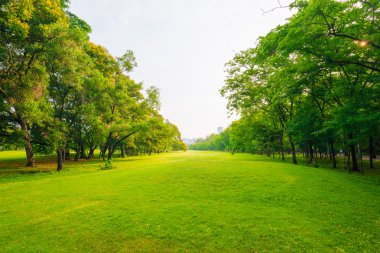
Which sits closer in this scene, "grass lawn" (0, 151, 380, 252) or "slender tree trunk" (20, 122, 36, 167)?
"grass lawn" (0, 151, 380, 252)

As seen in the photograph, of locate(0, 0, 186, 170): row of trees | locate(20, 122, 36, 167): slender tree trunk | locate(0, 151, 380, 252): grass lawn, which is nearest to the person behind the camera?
locate(0, 151, 380, 252): grass lawn

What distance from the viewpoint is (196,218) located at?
24.7ft

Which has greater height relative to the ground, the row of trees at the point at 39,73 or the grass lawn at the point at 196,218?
the row of trees at the point at 39,73

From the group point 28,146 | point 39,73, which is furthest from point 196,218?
point 28,146

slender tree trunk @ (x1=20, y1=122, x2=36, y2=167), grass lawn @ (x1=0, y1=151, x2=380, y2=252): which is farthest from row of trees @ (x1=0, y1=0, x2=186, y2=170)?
grass lawn @ (x1=0, y1=151, x2=380, y2=252)

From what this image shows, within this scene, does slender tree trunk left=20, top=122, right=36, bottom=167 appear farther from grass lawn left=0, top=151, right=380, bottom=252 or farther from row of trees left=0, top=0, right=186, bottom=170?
grass lawn left=0, top=151, right=380, bottom=252

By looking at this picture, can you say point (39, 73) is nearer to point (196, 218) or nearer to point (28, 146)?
point (28, 146)

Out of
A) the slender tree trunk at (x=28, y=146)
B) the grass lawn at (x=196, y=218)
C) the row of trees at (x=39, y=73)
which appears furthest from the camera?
the slender tree trunk at (x=28, y=146)

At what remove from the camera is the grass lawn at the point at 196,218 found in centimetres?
584

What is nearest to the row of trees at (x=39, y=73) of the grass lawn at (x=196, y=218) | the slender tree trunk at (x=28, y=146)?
the slender tree trunk at (x=28, y=146)

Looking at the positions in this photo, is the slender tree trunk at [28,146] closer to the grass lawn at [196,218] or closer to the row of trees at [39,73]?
the row of trees at [39,73]

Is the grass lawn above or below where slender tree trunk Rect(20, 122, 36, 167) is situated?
below

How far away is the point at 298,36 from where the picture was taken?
9906 millimetres

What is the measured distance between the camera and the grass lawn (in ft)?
19.2
